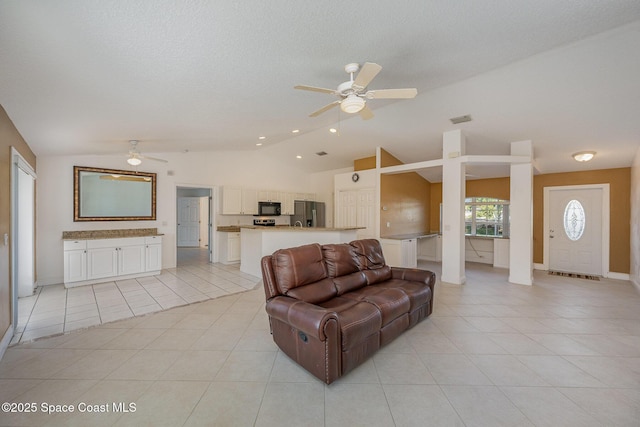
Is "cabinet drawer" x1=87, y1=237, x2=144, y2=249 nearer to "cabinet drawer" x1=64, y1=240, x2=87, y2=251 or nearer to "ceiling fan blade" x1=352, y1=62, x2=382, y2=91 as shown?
"cabinet drawer" x1=64, y1=240, x2=87, y2=251

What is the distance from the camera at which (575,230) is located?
604cm

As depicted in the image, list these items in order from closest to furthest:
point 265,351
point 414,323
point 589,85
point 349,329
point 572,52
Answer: point 349,329, point 265,351, point 572,52, point 414,323, point 589,85

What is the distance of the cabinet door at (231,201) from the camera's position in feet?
23.0

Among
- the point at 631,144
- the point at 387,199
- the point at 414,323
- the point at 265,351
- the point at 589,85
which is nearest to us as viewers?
the point at 265,351

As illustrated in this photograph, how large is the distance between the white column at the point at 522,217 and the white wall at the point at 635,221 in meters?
1.66

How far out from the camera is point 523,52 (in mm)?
2658

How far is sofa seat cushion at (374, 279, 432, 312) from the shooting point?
9.62ft

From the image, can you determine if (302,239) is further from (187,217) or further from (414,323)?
(187,217)

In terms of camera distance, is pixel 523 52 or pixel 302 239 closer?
pixel 523 52

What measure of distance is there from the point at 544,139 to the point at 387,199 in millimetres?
3115

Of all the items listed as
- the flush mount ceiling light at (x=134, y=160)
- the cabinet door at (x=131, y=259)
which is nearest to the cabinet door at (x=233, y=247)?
the cabinet door at (x=131, y=259)

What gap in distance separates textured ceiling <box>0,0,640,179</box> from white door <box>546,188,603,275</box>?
1.64 metres

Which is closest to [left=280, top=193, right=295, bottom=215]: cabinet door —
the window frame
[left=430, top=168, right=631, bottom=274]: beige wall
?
the window frame


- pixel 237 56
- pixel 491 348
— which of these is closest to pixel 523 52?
pixel 237 56
